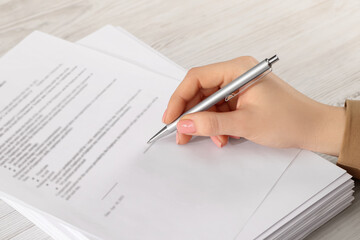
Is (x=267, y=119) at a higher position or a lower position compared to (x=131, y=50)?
lower

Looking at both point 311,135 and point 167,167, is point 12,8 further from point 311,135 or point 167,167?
point 311,135

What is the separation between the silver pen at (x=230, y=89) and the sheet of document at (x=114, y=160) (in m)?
0.02

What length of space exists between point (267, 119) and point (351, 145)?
0.42ft

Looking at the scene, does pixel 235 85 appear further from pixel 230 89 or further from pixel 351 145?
pixel 351 145

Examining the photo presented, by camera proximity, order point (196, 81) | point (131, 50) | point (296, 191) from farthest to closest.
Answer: point (131, 50) < point (196, 81) < point (296, 191)

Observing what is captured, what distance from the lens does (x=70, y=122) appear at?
0.69 meters

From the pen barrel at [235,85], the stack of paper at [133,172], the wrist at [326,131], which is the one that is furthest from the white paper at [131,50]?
the wrist at [326,131]

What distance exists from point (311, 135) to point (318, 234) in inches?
5.5

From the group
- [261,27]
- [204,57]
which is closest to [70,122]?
[204,57]

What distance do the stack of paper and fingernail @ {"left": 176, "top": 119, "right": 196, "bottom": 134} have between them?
0.12 ft

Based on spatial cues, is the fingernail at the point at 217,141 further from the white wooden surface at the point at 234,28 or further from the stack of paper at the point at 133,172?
the white wooden surface at the point at 234,28

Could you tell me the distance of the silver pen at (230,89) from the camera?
24.1 inches

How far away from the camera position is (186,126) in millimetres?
630

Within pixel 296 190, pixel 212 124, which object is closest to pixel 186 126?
pixel 212 124
